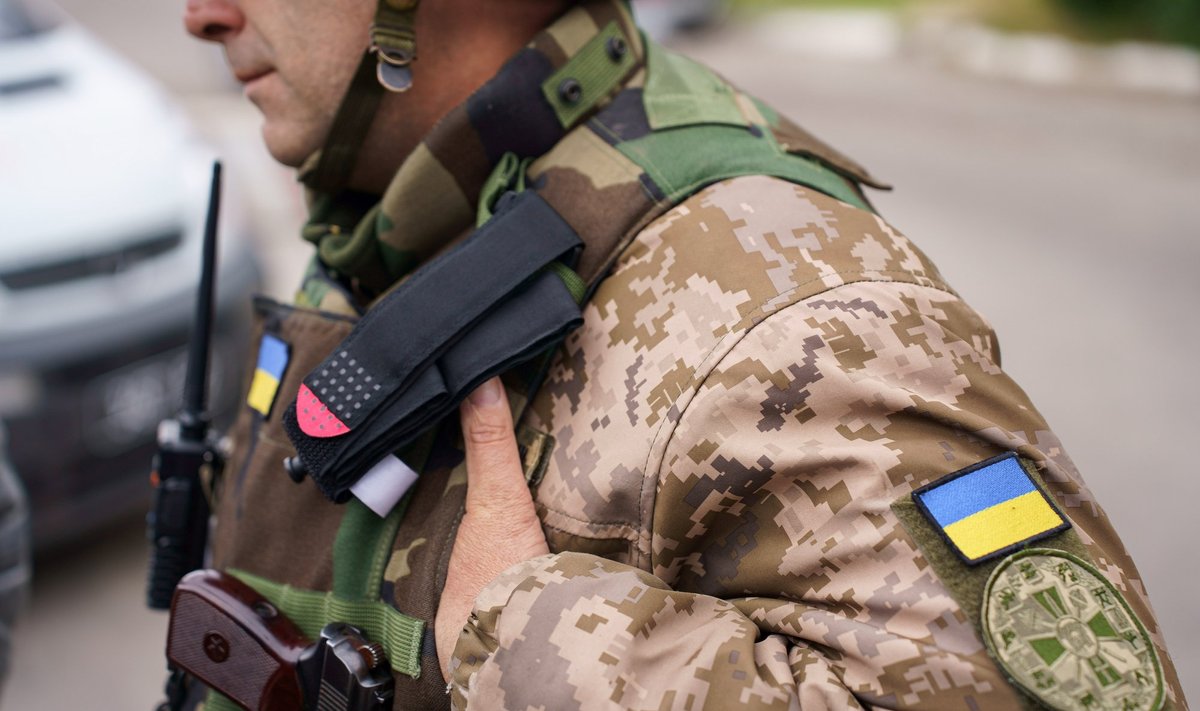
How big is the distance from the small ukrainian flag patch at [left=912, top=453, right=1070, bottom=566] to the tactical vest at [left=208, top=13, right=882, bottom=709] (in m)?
0.44

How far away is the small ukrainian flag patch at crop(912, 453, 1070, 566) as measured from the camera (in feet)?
3.59

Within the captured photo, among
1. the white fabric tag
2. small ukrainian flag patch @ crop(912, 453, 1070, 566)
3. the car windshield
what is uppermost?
small ukrainian flag patch @ crop(912, 453, 1070, 566)

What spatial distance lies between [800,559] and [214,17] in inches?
44.4

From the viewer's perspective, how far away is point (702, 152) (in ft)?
4.70

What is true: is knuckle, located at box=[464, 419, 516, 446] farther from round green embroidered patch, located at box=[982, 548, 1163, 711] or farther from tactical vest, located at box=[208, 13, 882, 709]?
round green embroidered patch, located at box=[982, 548, 1163, 711]

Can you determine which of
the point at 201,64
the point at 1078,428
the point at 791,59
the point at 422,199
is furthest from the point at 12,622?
the point at 791,59

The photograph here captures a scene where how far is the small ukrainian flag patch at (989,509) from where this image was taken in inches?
43.1

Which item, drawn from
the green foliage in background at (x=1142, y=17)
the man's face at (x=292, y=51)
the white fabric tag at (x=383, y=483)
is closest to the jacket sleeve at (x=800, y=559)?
the white fabric tag at (x=383, y=483)

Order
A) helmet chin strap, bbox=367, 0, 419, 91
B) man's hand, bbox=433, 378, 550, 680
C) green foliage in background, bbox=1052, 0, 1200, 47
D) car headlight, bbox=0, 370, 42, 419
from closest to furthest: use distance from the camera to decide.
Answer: man's hand, bbox=433, 378, 550, 680 < helmet chin strap, bbox=367, 0, 419, 91 < car headlight, bbox=0, 370, 42, 419 < green foliage in background, bbox=1052, 0, 1200, 47

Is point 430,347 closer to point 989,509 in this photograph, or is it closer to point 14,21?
point 989,509

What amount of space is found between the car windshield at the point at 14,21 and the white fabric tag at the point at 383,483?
3.35m

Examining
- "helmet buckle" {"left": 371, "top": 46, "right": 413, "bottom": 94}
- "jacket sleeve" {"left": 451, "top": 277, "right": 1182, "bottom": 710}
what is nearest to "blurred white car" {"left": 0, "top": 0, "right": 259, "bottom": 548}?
"helmet buckle" {"left": 371, "top": 46, "right": 413, "bottom": 94}

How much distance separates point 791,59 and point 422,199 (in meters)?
9.92

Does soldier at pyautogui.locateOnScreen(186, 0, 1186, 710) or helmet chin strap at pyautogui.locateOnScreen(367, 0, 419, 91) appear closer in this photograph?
soldier at pyautogui.locateOnScreen(186, 0, 1186, 710)
